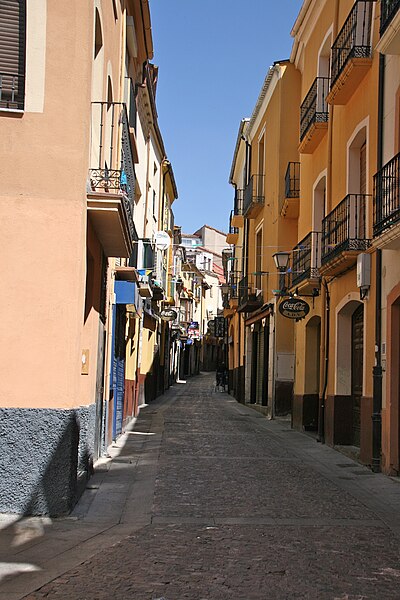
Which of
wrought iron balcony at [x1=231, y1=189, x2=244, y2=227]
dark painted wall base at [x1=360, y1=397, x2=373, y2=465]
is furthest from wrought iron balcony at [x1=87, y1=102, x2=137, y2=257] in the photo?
wrought iron balcony at [x1=231, y1=189, x2=244, y2=227]

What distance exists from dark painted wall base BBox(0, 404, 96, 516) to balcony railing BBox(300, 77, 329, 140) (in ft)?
35.6

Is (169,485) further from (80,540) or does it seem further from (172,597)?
(172,597)

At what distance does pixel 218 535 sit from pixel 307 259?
11246 mm

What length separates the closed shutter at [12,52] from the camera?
8.16 m

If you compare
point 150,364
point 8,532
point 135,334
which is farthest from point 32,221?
point 150,364

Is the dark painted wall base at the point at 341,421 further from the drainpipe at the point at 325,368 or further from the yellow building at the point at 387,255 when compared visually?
the yellow building at the point at 387,255

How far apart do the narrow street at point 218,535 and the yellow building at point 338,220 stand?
6.45 feet

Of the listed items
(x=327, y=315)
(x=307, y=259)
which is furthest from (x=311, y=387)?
(x=307, y=259)

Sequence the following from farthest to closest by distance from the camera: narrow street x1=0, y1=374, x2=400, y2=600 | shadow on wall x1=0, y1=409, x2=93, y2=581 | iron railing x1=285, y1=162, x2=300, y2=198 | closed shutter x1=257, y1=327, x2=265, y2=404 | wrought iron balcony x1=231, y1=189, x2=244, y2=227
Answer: wrought iron balcony x1=231, y1=189, x2=244, y2=227 → closed shutter x1=257, y1=327, x2=265, y2=404 → iron railing x1=285, y1=162, x2=300, y2=198 → shadow on wall x1=0, y1=409, x2=93, y2=581 → narrow street x1=0, y1=374, x2=400, y2=600

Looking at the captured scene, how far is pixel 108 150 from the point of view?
1110 centimetres

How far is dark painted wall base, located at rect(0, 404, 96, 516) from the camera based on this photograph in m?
7.68

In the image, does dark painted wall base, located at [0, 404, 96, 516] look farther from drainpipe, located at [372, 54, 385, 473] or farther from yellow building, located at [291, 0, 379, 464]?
yellow building, located at [291, 0, 379, 464]

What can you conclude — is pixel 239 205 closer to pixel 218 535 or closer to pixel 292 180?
pixel 292 180

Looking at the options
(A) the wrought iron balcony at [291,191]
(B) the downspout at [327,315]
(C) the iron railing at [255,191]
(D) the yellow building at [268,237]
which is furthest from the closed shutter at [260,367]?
(B) the downspout at [327,315]
